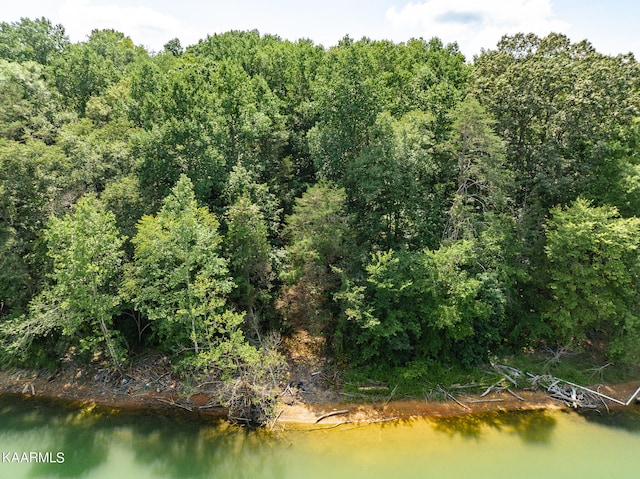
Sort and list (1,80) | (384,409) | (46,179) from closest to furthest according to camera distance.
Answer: (384,409)
(46,179)
(1,80)

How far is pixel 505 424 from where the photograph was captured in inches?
617

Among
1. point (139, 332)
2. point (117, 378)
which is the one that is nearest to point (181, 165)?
point (139, 332)

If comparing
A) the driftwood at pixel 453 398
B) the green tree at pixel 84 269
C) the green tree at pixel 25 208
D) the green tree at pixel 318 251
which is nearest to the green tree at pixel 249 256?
the green tree at pixel 318 251

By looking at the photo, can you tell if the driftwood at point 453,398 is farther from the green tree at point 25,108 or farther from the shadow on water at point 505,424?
the green tree at point 25,108

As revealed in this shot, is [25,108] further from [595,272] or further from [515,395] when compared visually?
[595,272]

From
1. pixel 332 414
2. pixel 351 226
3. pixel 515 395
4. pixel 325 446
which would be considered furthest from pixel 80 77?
pixel 515 395

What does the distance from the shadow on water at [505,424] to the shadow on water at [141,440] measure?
289 inches

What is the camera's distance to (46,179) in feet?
56.8

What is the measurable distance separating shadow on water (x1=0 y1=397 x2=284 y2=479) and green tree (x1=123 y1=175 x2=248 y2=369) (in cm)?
307

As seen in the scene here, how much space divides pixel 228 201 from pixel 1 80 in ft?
57.5

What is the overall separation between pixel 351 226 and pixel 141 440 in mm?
13043

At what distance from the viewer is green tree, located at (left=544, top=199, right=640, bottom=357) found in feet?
51.5

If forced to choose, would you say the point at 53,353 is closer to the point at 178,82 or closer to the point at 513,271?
the point at 178,82

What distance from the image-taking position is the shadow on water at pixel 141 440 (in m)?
13.8
